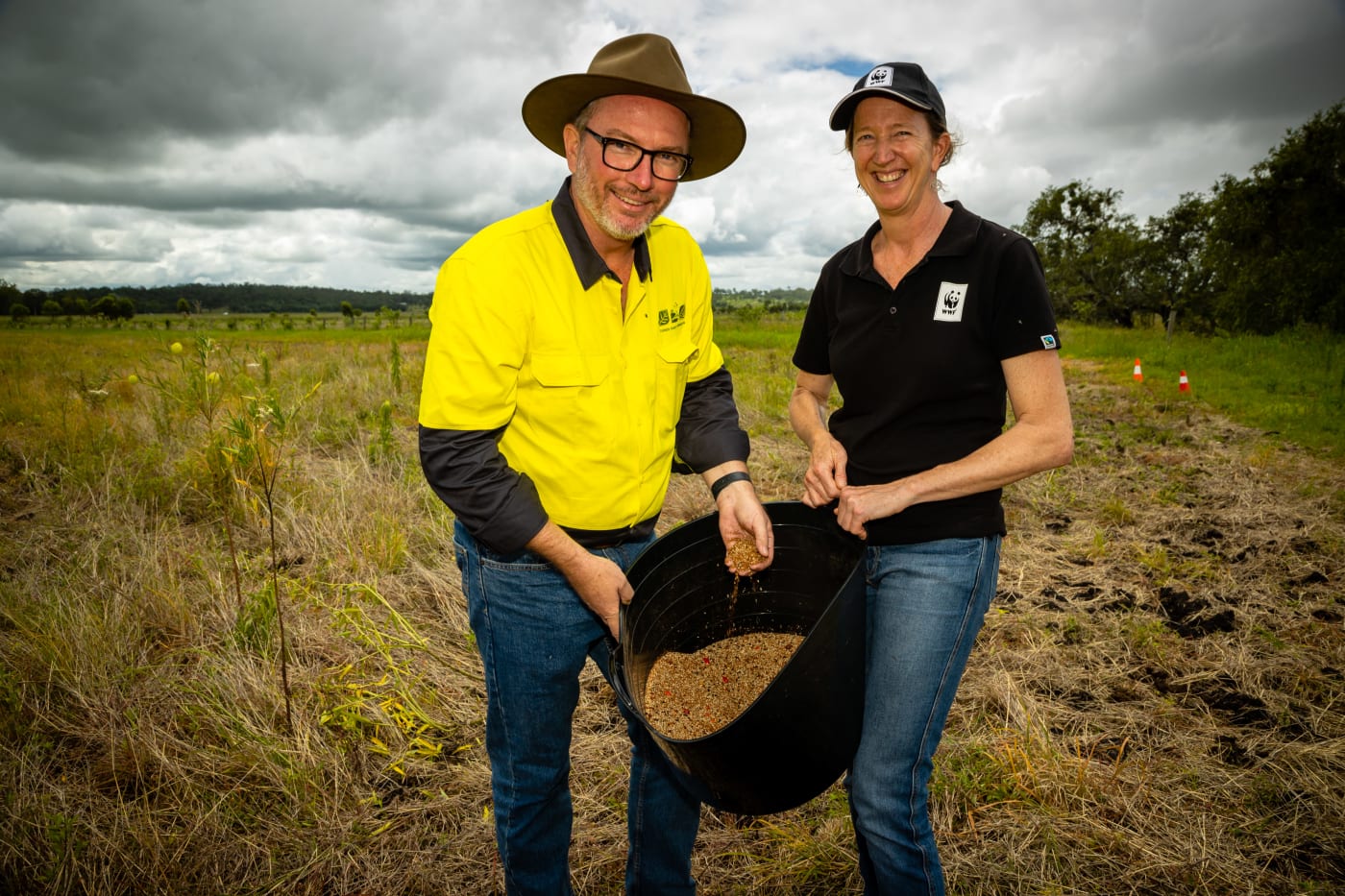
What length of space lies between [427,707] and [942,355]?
7.68 ft

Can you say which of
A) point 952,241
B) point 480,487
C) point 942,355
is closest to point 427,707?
point 480,487

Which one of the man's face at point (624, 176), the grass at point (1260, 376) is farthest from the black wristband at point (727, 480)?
the grass at point (1260, 376)

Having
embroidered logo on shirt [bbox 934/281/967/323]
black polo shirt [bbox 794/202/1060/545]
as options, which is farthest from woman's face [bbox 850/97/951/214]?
embroidered logo on shirt [bbox 934/281/967/323]

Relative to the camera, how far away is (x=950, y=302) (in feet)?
4.85

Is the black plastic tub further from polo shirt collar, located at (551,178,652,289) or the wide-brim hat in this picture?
the wide-brim hat

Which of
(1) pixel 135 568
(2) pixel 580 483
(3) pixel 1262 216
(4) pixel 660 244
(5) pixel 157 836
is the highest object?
(3) pixel 1262 216

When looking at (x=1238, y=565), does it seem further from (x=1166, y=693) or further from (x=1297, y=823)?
(x=1297, y=823)

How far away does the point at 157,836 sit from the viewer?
1887 mm

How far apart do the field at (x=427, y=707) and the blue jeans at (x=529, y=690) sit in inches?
19.0

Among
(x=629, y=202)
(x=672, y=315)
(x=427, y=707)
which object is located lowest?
(x=427, y=707)

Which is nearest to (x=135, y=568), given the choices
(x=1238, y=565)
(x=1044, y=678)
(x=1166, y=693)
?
(x=1044, y=678)

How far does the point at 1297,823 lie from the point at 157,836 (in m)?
3.35

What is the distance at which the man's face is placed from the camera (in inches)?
60.2

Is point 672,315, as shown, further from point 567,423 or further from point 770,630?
point 770,630
